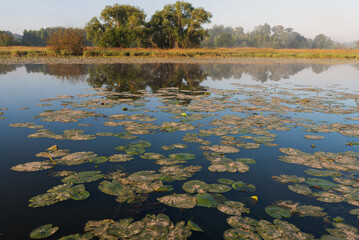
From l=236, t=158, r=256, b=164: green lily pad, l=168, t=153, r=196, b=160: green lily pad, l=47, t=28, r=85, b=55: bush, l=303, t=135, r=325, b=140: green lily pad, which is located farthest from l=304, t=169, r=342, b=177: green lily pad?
l=47, t=28, r=85, b=55: bush

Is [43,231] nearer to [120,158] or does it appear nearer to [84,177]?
[84,177]

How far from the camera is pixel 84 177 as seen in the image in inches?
100

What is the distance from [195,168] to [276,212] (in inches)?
41.6

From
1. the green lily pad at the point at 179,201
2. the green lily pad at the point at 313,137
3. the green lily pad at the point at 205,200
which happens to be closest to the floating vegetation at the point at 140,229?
the green lily pad at the point at 179,201

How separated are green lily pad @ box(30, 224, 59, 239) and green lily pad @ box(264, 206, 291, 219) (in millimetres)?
1785

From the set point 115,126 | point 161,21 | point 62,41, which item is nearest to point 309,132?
point 115,126

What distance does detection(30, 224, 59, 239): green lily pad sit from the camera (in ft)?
5.61

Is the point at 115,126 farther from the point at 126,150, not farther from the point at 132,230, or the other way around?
the point at 132,230

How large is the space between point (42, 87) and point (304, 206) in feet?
30.9

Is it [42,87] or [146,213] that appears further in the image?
[42,87]

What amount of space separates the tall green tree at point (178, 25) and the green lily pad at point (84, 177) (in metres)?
38.4

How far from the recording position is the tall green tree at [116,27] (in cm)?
3469

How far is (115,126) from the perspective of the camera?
4367mm

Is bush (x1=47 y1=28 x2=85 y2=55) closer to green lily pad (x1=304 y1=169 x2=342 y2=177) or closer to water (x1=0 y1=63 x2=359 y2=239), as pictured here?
water (x1=0 y1=63 x2=359 y2=239)
